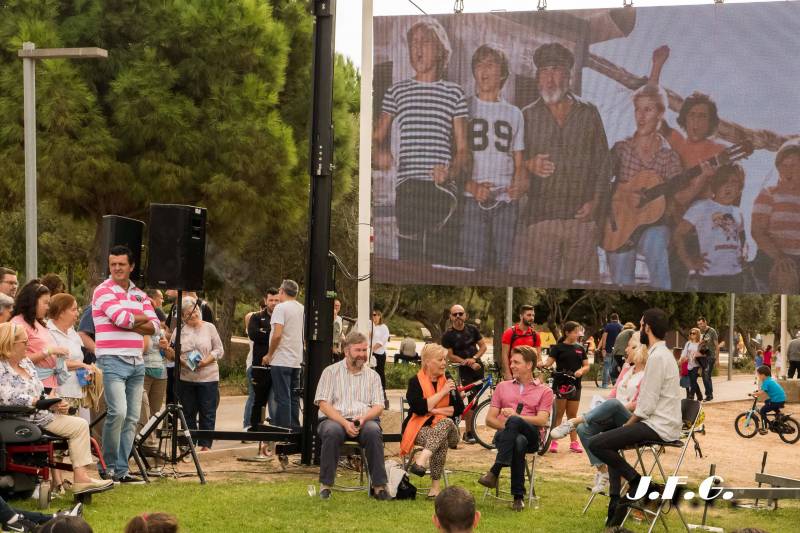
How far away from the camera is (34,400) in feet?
28.2

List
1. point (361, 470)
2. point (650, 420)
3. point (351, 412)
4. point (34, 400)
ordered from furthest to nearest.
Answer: point (361, 470) < point (351, 412) < point (650, 420) < point (34, 400)

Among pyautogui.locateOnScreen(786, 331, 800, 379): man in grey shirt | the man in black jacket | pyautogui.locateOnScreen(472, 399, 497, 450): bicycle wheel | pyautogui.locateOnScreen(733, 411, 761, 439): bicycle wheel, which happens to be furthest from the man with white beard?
pyautogui.locateOnScreen(786, 331, 800, 379): man in grey shirt

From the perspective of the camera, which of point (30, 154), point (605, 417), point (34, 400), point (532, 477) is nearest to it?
point (34, 400)

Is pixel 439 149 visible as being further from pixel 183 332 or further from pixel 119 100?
pixel 119 100

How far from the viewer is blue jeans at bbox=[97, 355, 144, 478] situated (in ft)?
32.7

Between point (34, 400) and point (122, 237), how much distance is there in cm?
259

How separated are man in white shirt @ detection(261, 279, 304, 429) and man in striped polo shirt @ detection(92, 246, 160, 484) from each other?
2.38 m

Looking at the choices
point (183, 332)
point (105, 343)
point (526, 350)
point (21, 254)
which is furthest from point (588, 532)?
point (21, 254)

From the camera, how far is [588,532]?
29.2 feet

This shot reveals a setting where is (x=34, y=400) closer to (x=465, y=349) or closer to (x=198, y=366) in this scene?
(x=198, y=366)

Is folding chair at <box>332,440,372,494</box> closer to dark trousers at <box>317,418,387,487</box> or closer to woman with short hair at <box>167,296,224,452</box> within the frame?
dark trousers at <box>317,418,387,487</box>

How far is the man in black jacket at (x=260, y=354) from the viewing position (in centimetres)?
1322

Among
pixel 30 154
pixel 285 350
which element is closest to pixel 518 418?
pixel 285 350

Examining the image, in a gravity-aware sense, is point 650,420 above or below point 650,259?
below
